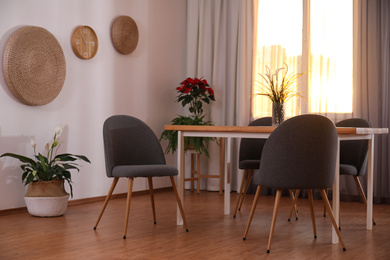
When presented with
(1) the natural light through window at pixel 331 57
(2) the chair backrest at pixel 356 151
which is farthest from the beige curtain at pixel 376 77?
(2) the chair backrest at pixel 356 151

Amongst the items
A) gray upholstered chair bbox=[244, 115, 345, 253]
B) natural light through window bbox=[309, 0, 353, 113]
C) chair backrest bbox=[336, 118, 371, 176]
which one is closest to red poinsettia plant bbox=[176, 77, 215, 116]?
natural light through window bbox=[309, 0, 353, 113]

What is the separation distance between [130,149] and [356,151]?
67.9 inches

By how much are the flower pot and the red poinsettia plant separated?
199 cm

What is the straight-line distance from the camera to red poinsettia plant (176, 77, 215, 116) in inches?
232

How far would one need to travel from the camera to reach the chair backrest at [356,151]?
4.12m

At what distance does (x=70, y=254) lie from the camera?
3.00 m

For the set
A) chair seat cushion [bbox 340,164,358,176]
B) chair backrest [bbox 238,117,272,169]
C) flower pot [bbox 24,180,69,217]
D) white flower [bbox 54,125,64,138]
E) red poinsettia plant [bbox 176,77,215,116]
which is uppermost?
red poinsettia plant [bbox 176,77,215,116]

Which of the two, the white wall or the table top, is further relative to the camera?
the white wall

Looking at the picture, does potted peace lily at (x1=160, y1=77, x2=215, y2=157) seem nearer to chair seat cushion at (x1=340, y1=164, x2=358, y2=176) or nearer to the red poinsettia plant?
the red poinsettia plant

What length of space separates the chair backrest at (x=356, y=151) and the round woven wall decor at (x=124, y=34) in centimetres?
229

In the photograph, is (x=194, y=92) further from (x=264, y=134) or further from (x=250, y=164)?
(x=264, y=134)

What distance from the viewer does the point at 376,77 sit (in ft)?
17.6

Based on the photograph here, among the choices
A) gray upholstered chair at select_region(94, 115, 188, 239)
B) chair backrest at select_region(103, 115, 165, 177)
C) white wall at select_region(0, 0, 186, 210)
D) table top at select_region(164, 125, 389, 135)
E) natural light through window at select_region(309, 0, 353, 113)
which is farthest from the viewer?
natural light through window at select_region(309, 0, 353, 113)

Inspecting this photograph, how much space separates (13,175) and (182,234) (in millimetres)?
1600
